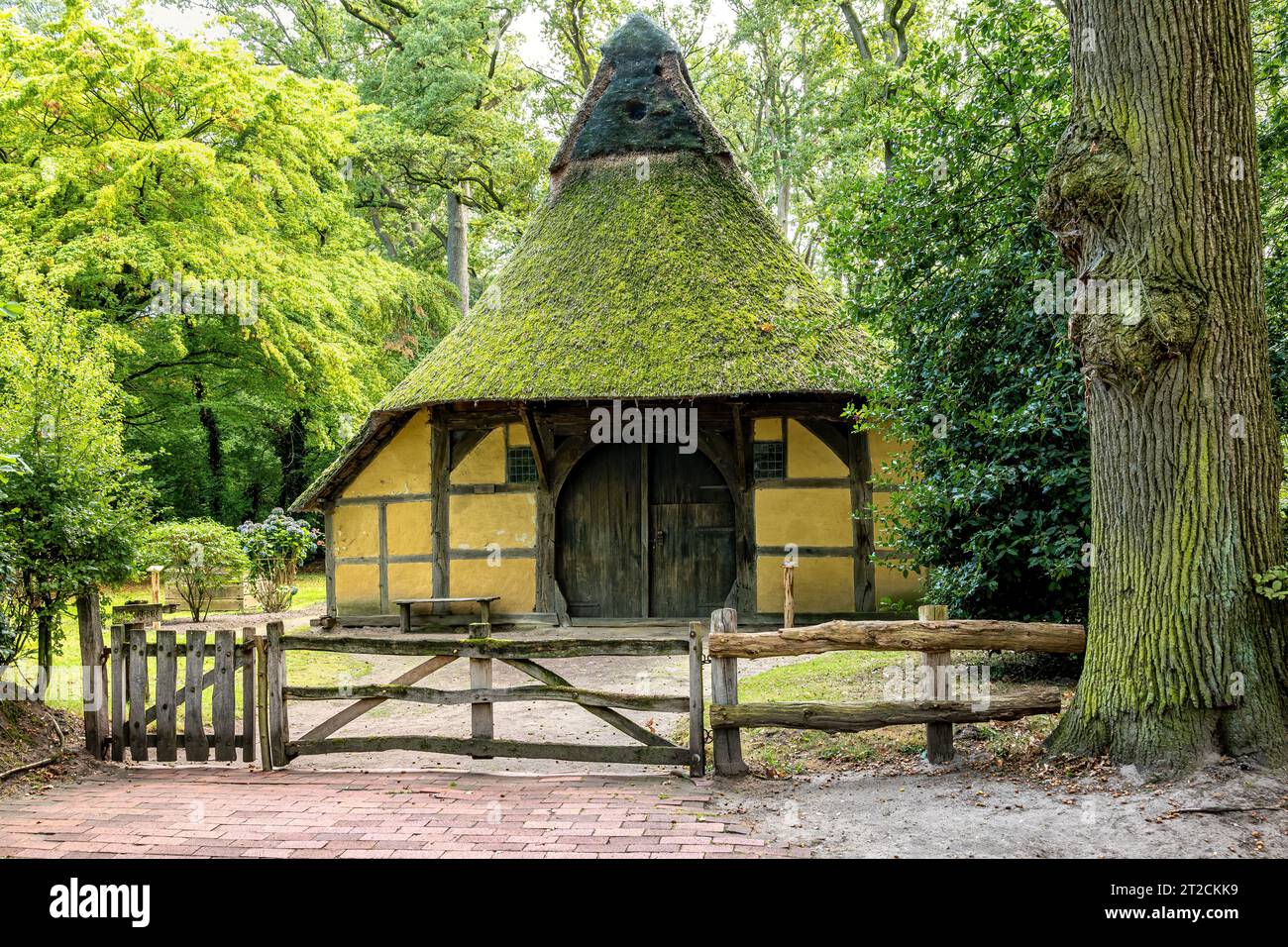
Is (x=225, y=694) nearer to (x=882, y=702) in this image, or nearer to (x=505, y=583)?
(x=882, y=702)

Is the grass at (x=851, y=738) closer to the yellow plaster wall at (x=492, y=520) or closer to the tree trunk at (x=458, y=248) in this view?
the yellow plaster wall at (x=492, y=520)

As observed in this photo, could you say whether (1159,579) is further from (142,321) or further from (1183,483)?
(142,321)

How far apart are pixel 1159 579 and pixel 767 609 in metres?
7.55

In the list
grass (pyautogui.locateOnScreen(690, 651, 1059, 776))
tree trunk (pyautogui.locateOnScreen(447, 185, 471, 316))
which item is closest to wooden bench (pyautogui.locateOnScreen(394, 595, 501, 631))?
grass (pyautogui.locateOnScreen(690, 651, 1059, 776))

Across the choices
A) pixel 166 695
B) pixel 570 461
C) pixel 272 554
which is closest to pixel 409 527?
pixel 570 461

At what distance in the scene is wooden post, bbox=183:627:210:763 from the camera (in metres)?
6.50

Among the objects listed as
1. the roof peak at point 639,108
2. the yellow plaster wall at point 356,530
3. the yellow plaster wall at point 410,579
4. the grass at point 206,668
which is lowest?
the grass at point 206,668

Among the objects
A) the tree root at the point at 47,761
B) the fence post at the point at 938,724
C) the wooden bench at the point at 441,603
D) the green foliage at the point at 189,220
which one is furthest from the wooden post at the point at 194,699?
the green foliage at the point at 189,220

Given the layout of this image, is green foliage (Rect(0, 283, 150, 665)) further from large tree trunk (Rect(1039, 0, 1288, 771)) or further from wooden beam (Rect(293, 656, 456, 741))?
large tree trunk (Rect(1039, 0, 1288, 771))

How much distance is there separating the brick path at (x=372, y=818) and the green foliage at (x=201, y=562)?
32.5 ft

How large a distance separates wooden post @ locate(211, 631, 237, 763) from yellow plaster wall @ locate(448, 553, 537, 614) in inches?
257

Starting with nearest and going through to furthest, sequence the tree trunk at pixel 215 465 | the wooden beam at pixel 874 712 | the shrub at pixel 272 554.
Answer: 1. the wooden beam at pixel 874 712
2. the shrub at pixel 272 554
3. the tree trunk at pixel 215 465

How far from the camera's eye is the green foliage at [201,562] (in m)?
15.3

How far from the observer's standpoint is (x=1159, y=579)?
5082 millimetres
